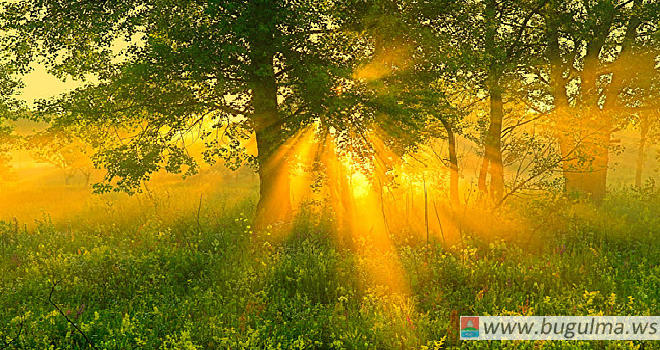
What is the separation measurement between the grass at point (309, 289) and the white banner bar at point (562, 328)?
15cm

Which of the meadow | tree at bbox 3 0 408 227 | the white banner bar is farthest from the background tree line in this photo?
the white banner bar

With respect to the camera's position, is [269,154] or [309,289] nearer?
[309,289]

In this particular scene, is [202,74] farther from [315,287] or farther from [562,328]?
[562,328]

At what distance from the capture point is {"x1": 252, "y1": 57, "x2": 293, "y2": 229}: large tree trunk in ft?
36.9

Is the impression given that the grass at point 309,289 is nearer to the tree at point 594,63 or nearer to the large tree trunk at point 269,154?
the large tree trunk at point 269,154

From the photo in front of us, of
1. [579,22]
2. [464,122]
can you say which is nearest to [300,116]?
[464,122]

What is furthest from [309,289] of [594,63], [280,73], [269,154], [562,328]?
[594,63]

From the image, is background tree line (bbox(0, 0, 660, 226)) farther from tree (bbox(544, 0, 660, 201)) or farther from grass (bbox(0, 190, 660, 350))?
grass (bbox(0, 190, 660, 350))

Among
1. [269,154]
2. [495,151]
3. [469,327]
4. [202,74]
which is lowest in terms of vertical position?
[469,327]

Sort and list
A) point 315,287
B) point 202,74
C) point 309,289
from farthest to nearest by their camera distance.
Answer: point 202,74, point 315,287, point 309,289

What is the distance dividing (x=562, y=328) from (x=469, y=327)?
1.22m

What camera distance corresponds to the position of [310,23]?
1067 centimetres

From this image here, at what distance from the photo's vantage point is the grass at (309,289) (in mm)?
6238

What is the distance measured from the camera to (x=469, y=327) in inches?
253
